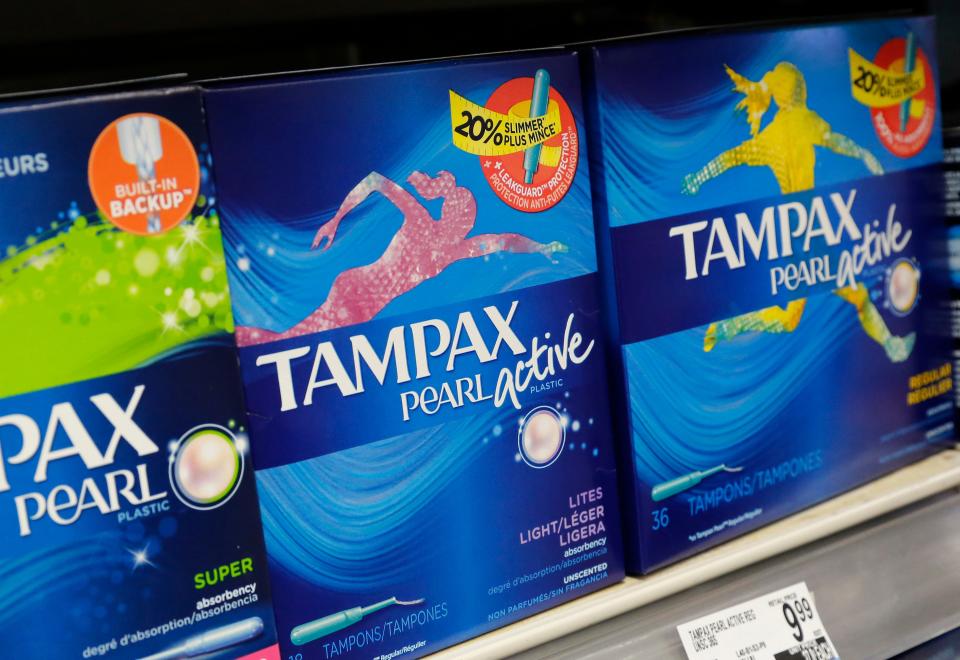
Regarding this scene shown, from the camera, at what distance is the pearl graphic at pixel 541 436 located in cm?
84

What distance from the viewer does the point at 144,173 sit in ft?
2.13

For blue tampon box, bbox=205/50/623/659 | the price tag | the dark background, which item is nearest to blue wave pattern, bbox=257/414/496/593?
blue tampon box, bbox=205/50/623/659

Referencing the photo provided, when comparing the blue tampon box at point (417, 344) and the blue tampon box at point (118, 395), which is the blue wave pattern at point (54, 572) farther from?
the blue tampon box at point (417, 344)

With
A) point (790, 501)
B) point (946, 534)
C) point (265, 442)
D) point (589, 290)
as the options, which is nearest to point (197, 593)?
point (265, 442)

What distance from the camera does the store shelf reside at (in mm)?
867

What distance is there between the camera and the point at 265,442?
0.72m

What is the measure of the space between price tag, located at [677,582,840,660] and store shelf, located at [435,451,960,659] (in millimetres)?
12

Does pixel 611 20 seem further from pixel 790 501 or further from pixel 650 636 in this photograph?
pixel 650 636

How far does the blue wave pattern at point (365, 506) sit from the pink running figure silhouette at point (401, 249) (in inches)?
3.8

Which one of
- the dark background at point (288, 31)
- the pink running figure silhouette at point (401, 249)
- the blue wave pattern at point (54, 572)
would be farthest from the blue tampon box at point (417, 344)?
the dark background at point (288, 31)

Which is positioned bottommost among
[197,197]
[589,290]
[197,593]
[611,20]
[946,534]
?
[946,534]

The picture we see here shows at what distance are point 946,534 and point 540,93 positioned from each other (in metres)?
0.64

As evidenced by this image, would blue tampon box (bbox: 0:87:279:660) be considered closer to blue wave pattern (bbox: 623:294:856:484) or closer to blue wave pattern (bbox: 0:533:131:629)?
blue wave pattern (bbox: 0:533:131:629)

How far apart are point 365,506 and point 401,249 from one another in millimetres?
188
